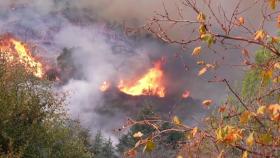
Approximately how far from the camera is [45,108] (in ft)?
97.5

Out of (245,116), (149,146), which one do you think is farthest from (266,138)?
(149,146)

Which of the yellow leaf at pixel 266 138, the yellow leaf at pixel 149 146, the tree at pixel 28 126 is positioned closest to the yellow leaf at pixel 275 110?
the yellow leaf at pixel 266 138

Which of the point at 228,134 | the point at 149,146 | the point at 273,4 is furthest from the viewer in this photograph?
the point at 149,146

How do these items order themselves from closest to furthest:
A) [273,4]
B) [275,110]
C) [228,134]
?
[275,110] → [228,134] → [273,4]

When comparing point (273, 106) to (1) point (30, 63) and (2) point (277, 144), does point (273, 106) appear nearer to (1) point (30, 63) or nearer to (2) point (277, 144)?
(2) point (277, 144)

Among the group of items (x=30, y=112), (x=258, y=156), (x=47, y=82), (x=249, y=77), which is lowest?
(x=258, y=156)

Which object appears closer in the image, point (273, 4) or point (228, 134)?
point (228, 134)

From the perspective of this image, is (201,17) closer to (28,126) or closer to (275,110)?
(275,110)

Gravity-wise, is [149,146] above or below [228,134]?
below

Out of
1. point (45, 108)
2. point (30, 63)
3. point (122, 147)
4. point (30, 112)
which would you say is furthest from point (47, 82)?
point (122, 147)

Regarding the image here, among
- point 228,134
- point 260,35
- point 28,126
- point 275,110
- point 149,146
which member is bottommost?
point 149,146

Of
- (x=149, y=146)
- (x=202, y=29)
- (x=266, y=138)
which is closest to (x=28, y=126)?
(x=149, y=146)

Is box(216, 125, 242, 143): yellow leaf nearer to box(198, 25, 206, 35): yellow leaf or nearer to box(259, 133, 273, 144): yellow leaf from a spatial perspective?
box(259, 133, 273, 144): yellow leaf

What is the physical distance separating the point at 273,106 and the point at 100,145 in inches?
3790
